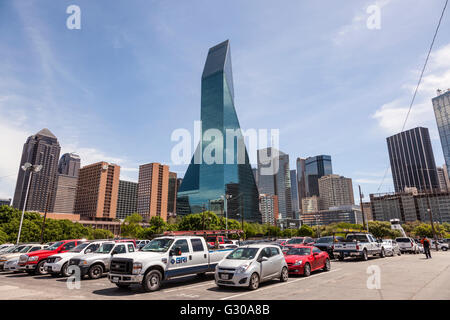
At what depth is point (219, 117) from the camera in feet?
469

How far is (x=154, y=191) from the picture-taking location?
186 metres

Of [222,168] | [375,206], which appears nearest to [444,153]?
[375,206]

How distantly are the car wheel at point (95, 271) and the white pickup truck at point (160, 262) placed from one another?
3.49 meters

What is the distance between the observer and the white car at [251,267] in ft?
31.7

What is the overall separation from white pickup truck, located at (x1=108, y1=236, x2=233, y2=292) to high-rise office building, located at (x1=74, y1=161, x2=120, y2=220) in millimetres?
162854

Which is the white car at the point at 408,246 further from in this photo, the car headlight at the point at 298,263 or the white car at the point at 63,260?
the white car at the point at 63,260

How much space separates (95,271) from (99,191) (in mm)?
162378

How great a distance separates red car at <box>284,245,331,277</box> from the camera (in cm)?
1312

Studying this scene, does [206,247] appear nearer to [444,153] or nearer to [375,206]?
[444,153]

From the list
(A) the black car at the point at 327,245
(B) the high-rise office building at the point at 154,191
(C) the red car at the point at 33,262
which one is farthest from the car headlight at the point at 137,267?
(B) the high-rise office building at the point at 154,191

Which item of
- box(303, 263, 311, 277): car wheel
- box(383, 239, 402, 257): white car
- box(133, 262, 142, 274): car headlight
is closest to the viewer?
box(133, 262, 142, 274): car headlight

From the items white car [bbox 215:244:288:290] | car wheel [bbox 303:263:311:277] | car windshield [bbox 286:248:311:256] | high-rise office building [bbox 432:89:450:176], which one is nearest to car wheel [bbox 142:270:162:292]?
white car [bbox 215:244:288:290]

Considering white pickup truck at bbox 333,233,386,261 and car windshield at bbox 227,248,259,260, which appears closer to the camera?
car windshield at bbox 227,248,259,260

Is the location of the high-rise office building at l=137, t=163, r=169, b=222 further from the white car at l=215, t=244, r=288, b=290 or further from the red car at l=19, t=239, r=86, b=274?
the white car at l=215, t=244, r=288, b=290
